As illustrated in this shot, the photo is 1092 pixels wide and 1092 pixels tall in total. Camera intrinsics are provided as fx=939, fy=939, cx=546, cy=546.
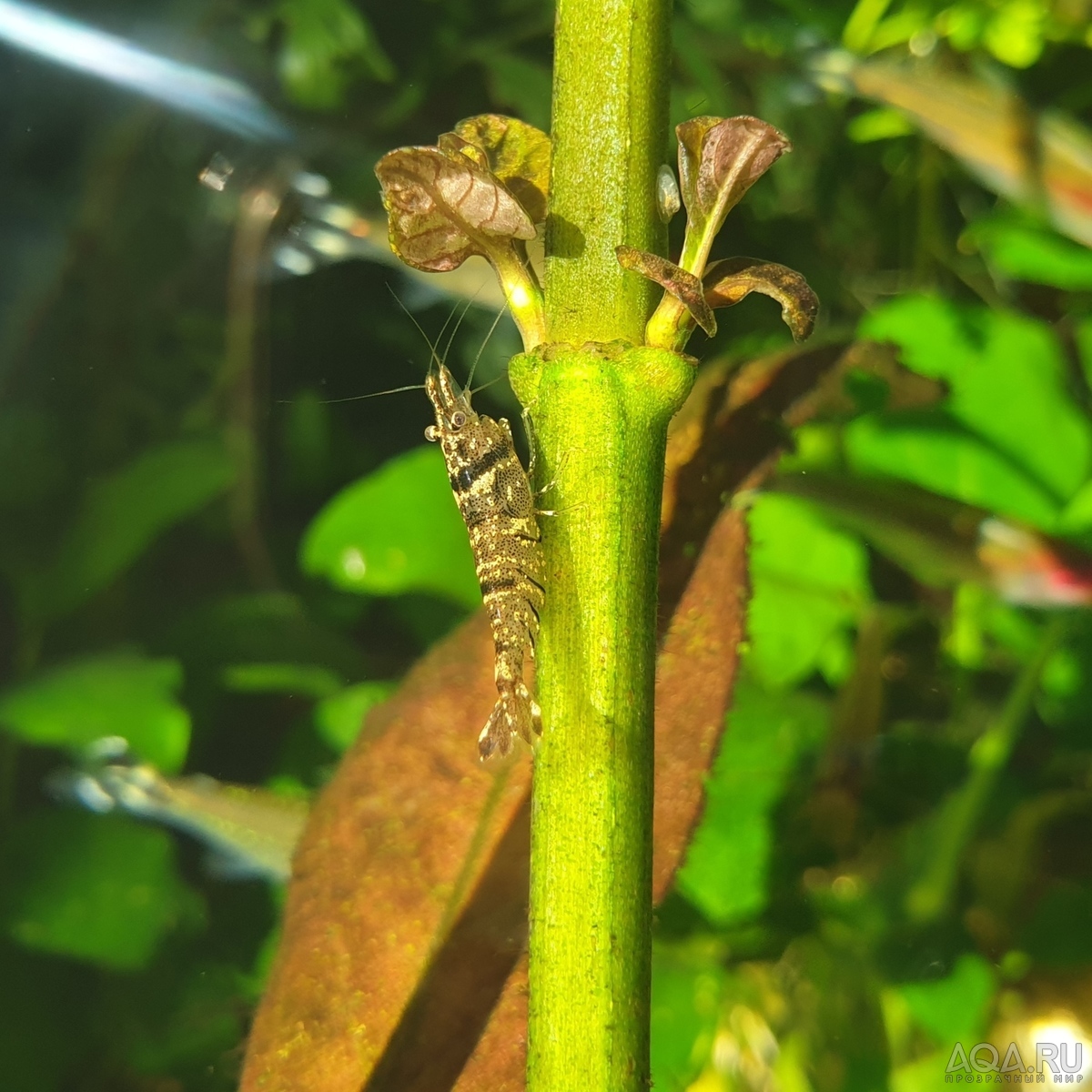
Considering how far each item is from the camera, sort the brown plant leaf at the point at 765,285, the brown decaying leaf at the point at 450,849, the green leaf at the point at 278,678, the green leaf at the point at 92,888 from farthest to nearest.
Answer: the green leaf at the point at 278,678 → the green leaf at the point at 92,888 → the brown decaying leaf at the point at 450,849 → the brown plant leaf at the point at 765,285

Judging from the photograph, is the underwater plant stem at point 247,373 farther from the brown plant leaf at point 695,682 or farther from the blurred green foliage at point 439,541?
the brown plant leaf at point 695,682

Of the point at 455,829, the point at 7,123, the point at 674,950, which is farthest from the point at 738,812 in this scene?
the point at 7,123

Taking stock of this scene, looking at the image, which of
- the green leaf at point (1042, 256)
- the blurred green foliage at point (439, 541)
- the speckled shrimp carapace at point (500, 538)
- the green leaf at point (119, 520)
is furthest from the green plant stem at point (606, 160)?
the green leaf at point (119, 520)

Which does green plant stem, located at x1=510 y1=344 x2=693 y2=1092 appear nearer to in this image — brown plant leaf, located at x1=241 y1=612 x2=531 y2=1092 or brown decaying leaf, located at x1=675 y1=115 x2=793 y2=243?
brown decaying leaf, located at x1=675 y1=115 x2=793 y2=243

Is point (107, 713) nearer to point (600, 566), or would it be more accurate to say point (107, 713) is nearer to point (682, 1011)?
point (682, 1011)

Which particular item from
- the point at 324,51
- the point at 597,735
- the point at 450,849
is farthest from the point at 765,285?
the point at 324,51

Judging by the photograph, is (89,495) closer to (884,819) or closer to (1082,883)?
(884,819)
